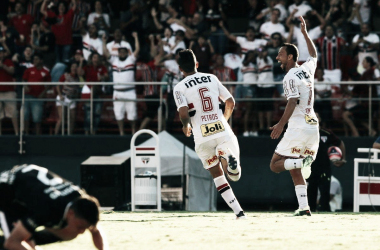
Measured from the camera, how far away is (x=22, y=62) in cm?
1864

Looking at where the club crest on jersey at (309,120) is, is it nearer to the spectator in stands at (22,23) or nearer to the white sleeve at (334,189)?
the white sleeve at (334,189)

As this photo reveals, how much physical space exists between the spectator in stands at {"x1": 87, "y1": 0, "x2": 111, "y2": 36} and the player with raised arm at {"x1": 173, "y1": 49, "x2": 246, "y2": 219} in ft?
30.6

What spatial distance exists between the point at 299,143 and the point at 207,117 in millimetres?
1418

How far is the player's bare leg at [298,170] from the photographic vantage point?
1060cm

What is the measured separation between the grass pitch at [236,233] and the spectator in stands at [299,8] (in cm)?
839

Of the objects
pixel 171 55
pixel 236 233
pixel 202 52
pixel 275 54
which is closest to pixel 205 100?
pixel 236 233

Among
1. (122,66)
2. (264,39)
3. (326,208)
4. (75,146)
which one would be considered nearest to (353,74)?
(264,39)

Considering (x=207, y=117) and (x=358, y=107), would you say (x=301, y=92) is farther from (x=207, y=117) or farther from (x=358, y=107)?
(x=358, y=107)

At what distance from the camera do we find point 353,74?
17.5 meters

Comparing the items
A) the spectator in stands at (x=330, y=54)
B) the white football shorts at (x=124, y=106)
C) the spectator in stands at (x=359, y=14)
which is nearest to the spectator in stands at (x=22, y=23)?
the white football shorts at (x=124, y=106)

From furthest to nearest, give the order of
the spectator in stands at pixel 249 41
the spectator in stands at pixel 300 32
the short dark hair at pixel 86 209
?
the spectator in stands at pixel 249 41
the spectator in stands at pixel 300 32
the short dark hair at pixel 86 209

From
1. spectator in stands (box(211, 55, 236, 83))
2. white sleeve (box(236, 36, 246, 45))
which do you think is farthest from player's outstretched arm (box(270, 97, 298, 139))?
white sleeve (box(236, 36, 246, 45))

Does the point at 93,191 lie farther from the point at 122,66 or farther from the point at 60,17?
the point at 60,17

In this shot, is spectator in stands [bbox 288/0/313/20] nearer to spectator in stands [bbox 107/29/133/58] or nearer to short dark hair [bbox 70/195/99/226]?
spectator in stands [bbox 107/29/133/58]
